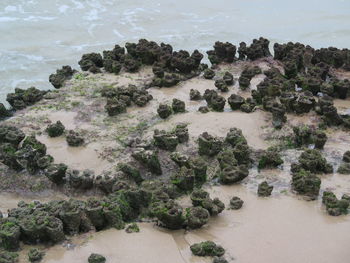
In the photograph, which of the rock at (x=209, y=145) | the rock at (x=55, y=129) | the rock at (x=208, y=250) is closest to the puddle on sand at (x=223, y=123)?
the rock at (x=209, y=145)

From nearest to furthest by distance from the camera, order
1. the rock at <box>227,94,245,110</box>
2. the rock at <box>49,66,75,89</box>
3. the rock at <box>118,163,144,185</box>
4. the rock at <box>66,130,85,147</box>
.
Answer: the rock at <box>118,163,144,185</box>
the rock at <box>66,130,85,147</box>
the rock at <box>227,94,245,110</box>
the rock at <box>49,66,75,89</box>

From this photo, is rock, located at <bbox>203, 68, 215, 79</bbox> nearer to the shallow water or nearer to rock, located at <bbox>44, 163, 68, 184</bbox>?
the shallow water

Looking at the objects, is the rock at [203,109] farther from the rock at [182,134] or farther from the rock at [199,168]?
the rock at [199,168]

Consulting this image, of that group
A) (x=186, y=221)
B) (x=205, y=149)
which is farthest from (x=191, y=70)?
(x=186, y=221)

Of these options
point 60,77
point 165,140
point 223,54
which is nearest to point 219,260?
point 165,140

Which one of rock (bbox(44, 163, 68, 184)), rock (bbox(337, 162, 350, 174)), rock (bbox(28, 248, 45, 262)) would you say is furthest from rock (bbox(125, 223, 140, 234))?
rock (bbox(337, 162, 350, 174))
